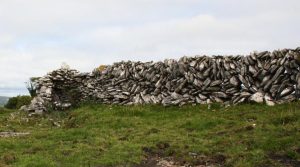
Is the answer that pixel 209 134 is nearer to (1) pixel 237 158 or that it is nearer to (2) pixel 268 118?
(2) pixel 268 118

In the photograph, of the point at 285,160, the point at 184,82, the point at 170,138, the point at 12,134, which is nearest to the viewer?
the point at 285,160

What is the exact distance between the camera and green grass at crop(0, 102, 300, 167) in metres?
14.1

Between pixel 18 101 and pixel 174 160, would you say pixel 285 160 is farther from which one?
pixel 18 101

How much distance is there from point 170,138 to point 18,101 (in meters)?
23.5

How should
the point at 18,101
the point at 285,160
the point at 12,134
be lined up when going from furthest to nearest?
the point at 18,101, the point at 12,134, the point at 285,160

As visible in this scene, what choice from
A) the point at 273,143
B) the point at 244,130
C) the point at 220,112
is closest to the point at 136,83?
the point at 220,112

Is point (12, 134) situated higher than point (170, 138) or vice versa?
point (12, 134)

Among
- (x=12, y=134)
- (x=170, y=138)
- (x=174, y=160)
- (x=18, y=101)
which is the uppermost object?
(x=18, y=101)

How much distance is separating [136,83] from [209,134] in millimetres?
11404

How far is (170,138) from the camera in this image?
1731cm

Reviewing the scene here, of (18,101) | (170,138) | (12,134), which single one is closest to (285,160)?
(170,138)

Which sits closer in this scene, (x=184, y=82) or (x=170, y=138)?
(x=170, y=138)

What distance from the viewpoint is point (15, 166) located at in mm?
13781

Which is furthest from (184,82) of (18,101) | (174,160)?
(18,101)
